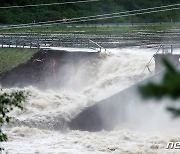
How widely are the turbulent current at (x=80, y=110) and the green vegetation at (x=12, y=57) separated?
369cm

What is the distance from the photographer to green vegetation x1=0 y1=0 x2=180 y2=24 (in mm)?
56844

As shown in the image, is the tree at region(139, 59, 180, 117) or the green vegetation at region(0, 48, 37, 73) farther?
the green vegetation at region(0, 48, 37, 73)

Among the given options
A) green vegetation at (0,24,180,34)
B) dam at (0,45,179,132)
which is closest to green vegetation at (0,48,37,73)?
dam at (0,45,179,132)

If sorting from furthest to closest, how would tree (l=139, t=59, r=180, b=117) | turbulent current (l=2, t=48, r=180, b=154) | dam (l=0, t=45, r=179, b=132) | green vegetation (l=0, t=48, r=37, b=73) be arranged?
1. green vegetation (l=0, t=48, r=37, b=73)
2. dam (l=0, t=45, r=179, b=132)
3. turbulent current (l=2, t=48, r=180, b=154)
4. tree (l=139, t=59, r=180, b=117)

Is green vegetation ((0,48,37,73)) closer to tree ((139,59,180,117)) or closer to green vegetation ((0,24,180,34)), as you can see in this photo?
green vegetation ((0,24,180,34))

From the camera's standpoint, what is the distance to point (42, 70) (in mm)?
35031

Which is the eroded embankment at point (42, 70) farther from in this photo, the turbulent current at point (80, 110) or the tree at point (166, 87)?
the tree at point (166, 87)

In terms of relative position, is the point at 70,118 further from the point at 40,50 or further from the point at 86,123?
the point at 40,50

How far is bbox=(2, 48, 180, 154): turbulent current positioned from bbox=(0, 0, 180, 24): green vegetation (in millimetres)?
21736

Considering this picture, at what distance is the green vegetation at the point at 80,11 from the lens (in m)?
56.8

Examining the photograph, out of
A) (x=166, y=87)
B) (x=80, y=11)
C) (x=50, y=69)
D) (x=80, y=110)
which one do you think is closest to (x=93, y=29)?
(x=80, y=11)

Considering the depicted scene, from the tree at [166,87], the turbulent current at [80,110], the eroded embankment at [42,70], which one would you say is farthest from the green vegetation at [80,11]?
the tree at [166,87]

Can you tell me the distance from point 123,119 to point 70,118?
106 inches

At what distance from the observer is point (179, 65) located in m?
27.0
